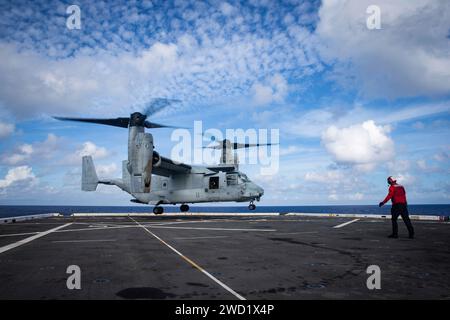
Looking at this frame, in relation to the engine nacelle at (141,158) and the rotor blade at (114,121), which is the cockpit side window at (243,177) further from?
the rotor blade at (114,121)

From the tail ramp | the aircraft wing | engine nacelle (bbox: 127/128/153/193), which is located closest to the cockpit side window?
the aircraft wing

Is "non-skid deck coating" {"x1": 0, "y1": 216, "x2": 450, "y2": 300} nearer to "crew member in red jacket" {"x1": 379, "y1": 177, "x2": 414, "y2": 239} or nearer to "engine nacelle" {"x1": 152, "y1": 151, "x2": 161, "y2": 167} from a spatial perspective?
"crew member in red jacket" {"x1": 379, "y1": 177, "x2": 414, "y2": 239}

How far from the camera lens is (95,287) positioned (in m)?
5.71

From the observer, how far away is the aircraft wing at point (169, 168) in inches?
1207

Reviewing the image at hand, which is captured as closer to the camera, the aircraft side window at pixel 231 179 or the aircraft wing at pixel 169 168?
the aircraft wing at pixel 169 168

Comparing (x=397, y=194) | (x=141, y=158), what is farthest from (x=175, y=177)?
(x=397, y=194)

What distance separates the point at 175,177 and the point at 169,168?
103 inches

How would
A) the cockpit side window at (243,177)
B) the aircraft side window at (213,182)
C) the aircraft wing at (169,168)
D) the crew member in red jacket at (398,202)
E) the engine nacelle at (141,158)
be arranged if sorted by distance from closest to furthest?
the crew member in red jacket at (398,202) → the engine nacelle at (141,158) → the aircraft wing at (169,168) → the cockpit side window at (243,177) → the aircraft side window at (213,182)

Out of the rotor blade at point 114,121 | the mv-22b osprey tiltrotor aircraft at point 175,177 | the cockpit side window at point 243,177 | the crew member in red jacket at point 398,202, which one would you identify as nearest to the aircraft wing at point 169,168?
the mv-22b osprey tiltrotor aircraft at point 175,177

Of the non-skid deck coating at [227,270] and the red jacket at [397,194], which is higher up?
the red jacket at [397,194]

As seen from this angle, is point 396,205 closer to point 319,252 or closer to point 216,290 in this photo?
point 319,252

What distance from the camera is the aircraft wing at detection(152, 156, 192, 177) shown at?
3065 cm
